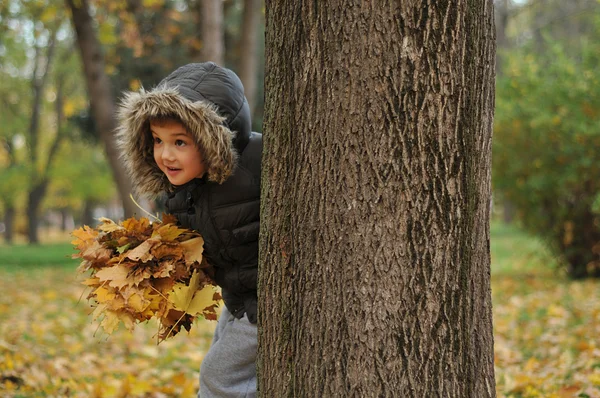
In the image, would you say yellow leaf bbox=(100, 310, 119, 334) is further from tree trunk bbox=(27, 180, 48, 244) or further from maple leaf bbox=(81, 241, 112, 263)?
tree trunk bbox=(27, 180, 48, 244)

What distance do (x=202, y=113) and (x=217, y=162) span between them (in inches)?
7.4

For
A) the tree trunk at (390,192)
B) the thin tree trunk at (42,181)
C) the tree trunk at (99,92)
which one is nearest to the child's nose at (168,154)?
the tree trunk at (390,192)

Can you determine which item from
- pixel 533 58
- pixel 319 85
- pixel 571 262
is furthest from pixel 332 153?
pixel 533 58

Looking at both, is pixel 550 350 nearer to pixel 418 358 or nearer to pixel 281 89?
pixel 418 358

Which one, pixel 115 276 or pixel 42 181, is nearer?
pixel 115 276

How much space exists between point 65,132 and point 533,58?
728 inches

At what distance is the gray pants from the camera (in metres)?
2.48

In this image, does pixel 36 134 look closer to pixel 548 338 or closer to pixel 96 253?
pixel 548 338

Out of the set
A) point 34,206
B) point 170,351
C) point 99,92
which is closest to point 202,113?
point 170,351

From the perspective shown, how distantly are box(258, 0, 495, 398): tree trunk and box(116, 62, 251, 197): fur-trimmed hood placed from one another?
1.61 feet

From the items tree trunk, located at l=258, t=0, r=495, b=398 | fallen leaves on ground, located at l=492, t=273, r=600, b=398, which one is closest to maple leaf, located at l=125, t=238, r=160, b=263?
tree trunk, located at l=258, t=0, r=495, b=398

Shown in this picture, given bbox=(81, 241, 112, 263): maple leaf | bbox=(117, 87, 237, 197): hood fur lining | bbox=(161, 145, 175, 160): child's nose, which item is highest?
bbox=(117, 87, 237, 197): hood fur lining

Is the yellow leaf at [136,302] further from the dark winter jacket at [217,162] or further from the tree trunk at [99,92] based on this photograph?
the tree trunk at [99,92]

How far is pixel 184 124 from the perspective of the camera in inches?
90.8
